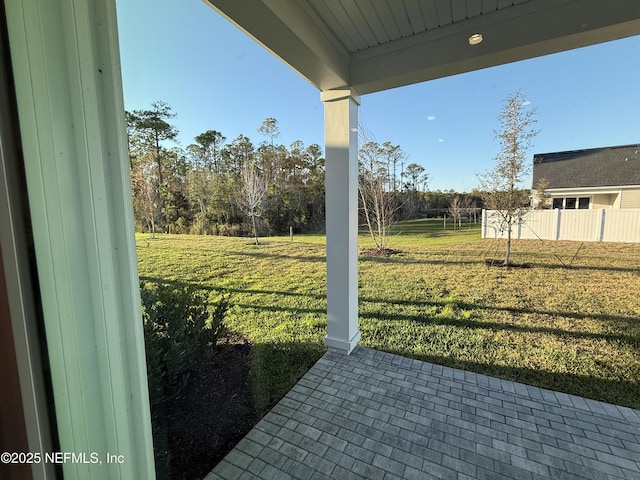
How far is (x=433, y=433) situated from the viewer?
5.40 ft

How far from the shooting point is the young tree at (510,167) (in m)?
2.64

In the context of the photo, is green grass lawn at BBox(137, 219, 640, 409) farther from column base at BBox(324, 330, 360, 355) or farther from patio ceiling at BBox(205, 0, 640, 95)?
patio ceiling at BBox(205, 0, 640, 95)

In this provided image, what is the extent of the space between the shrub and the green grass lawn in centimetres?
12

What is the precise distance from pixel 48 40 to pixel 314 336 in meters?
2.62

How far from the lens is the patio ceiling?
144 centimetres

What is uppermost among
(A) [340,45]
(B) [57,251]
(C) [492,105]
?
(A) [340,45]

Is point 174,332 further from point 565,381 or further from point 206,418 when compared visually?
point 565,381

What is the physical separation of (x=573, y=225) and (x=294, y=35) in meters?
3.00

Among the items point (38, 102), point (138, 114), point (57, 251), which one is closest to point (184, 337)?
point (138, 114)

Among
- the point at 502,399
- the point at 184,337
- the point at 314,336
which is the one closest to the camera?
the point at 184,337

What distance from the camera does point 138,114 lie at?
126 cm

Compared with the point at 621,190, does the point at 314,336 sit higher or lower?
lower

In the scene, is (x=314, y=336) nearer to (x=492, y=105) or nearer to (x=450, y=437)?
(x=450, y=437)

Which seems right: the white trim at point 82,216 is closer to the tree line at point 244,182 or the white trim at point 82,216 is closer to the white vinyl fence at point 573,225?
the tree line at point 244,182
